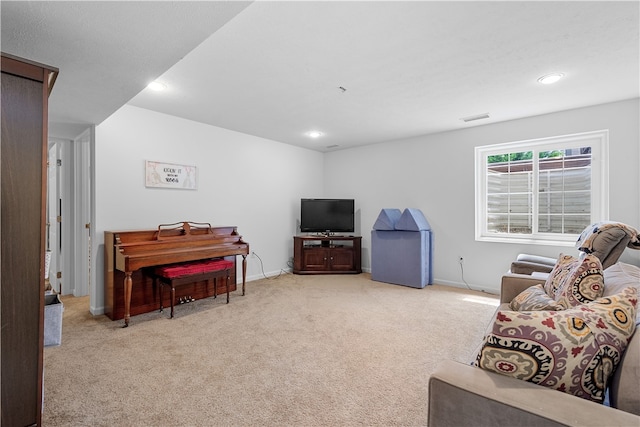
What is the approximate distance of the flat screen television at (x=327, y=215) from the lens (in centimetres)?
543

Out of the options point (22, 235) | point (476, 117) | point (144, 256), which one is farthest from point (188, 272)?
point (476, 117)

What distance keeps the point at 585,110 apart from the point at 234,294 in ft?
16.1

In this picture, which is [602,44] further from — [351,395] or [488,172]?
[351,395]

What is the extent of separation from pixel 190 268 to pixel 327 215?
276 centimetres

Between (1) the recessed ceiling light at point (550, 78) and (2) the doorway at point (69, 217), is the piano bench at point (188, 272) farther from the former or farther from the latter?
(1) the recessed ceiling light at point (550, 78)

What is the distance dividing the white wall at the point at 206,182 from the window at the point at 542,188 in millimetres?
3051

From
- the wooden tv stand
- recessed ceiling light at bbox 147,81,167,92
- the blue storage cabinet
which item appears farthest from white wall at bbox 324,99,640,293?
recessed ceiling light at bbox 147,81,167,92

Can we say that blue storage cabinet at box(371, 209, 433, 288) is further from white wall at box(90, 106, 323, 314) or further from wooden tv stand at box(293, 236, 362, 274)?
white wall at box(90, 106, 323, 314)

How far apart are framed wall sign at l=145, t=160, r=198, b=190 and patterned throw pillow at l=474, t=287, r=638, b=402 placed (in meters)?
3.81

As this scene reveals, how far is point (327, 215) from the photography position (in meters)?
5.48

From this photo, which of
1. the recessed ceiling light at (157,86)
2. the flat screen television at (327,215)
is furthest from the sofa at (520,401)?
the flat screen television at (327,215)

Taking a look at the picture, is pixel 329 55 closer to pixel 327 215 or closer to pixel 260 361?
pixel 260 361

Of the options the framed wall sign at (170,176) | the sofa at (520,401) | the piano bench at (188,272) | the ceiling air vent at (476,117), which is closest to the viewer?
the sofa at (520,401)

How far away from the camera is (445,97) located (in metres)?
3.22
